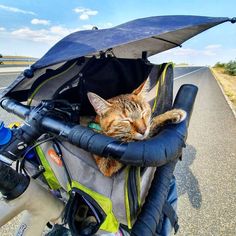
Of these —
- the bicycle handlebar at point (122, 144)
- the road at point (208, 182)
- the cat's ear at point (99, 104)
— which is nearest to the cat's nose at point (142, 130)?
the cat's ear at point (99, 104)

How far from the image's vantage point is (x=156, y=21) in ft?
3.47

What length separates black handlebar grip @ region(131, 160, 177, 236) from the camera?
833mm

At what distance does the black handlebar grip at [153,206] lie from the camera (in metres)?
0.83

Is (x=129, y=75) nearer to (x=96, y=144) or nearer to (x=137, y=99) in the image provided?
(x=137, y=99)

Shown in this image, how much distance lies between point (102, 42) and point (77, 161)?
18.1 inches

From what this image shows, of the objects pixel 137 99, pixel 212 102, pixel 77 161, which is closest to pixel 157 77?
Result: pixel 137 99

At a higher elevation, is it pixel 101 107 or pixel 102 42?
pixel 102 42

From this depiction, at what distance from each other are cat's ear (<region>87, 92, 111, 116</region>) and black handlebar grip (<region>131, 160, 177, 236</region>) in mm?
425

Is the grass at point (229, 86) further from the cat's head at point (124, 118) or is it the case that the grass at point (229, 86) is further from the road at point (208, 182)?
the cat's head at point (124, 118)

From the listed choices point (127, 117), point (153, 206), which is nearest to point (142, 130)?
point (127, 117)

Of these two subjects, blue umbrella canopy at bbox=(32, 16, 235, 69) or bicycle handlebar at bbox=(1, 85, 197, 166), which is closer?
bicycle handlebar at bbox=(1, 85, 197, 166)

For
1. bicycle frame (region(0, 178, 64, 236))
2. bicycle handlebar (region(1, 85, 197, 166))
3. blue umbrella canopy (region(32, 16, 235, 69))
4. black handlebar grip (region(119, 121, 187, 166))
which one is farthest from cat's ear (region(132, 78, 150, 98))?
bicycle frame (region(0, 178, 64, 236))

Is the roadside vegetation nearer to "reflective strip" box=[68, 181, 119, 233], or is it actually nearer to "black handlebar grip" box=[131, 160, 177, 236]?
"black handlebar grip" box=[131, 160, 177, 236]

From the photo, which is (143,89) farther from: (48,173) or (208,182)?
(208,182)
